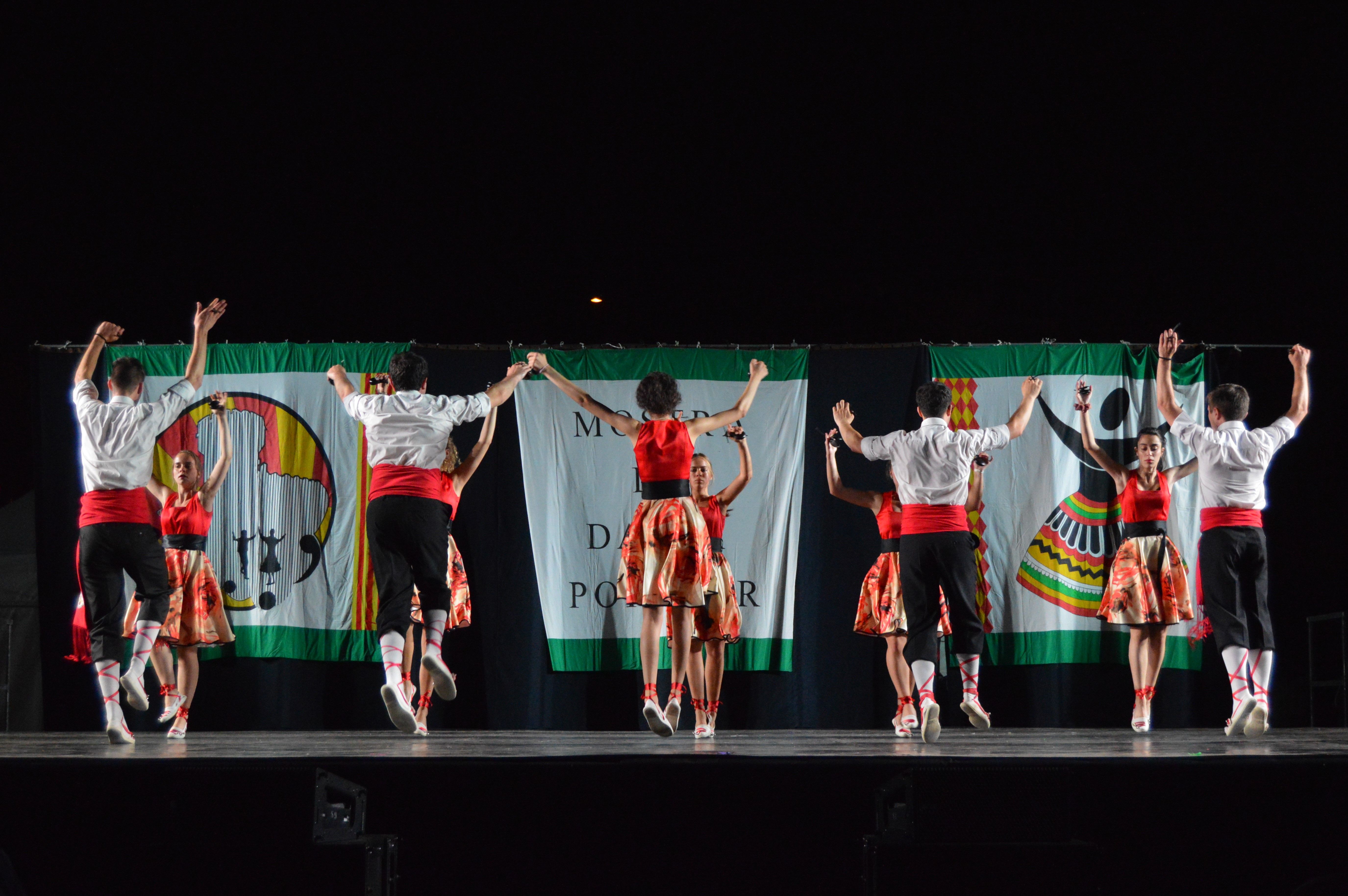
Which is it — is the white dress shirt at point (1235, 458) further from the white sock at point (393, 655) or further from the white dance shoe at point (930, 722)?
the white sock at point (393, 655)

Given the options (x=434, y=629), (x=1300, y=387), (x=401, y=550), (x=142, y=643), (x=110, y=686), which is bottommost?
(x=110, y=686)

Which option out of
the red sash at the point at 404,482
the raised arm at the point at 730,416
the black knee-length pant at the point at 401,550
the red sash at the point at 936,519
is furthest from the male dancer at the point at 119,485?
the red sash at the point at 936,519

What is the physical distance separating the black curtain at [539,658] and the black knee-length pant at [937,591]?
6.99 feet

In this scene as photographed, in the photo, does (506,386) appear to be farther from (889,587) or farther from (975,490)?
(975,490)

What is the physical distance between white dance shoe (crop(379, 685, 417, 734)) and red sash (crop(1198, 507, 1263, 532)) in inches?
150

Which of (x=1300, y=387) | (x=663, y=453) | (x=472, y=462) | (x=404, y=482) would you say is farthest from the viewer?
(x=472, y=462)

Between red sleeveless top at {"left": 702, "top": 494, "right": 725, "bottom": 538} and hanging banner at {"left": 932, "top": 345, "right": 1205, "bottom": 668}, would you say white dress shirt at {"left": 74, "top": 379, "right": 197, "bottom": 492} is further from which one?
hanging banner at {"left": 932, "top": 345, "right": 1205, "bottom": 668}

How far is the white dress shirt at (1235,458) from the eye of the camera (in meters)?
5.57

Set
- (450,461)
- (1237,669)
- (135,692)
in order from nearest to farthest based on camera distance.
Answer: (135,692)
(1237,669)
(450,461)

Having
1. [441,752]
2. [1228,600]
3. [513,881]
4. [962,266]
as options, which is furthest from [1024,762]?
[962,266]

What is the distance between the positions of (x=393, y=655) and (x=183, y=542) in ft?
7.50

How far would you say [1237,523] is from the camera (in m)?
5.52

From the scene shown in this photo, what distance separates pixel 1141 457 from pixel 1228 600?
1416mm

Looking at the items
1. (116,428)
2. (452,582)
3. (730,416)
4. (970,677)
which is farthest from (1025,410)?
(116,428)
